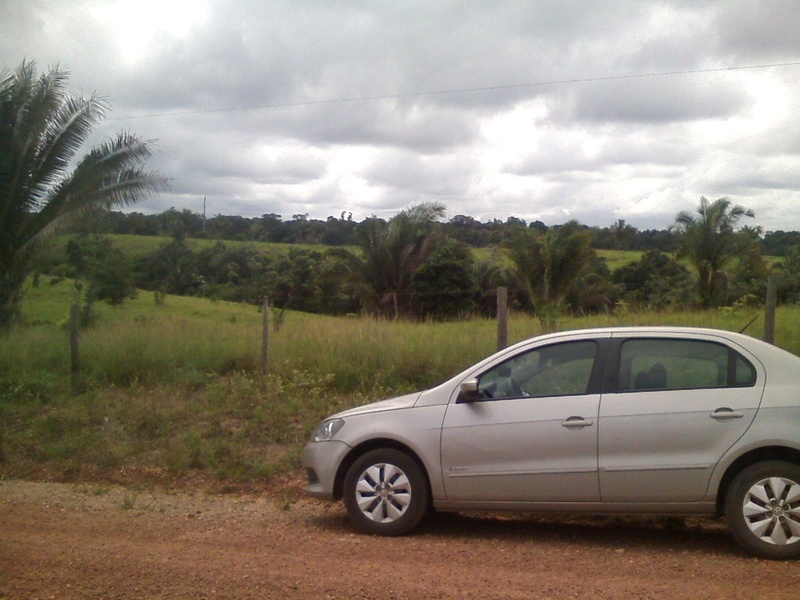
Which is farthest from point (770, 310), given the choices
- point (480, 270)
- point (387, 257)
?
point (387, 257)

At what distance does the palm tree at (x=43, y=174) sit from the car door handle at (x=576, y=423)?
14640mm

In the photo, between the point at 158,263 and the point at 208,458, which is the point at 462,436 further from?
the point at 158,263

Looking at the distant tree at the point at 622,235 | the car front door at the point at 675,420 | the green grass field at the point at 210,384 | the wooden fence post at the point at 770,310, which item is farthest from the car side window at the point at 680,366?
the distant tree at the point at 622,235

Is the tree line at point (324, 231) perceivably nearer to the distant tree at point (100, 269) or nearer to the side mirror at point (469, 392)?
the distant tree at point (100, 269)

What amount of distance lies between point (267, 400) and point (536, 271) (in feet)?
34.5

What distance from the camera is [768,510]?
5.98m

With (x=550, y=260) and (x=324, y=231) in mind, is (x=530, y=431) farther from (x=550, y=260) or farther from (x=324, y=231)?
(x=324, y=231)

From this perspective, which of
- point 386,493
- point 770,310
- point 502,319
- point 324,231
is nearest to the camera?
point 386,493

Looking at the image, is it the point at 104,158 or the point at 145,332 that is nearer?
the point at 145,332

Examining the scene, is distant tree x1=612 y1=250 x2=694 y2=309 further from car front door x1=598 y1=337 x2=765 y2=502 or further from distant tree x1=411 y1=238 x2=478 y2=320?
car front door x1=598 y1=337 x2=765 y2=502

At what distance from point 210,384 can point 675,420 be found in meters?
8.11

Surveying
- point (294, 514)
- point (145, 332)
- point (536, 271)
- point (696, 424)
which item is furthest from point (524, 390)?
point (536, 271)

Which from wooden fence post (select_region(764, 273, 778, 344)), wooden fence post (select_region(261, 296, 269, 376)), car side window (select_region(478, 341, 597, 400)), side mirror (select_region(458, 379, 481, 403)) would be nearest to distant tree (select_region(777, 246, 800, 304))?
wooden fence post (select_region(764, 273, 778, 344))

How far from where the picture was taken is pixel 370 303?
1049 inches
